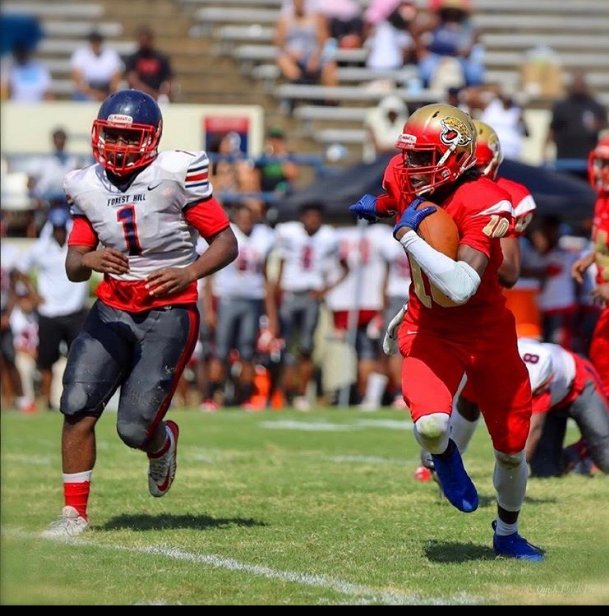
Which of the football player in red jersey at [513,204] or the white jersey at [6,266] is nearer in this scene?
the football player in red jersey at [513,204]

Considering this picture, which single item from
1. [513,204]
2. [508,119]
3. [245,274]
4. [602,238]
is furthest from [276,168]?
[513,204]

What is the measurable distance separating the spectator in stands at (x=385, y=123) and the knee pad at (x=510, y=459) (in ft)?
35.0

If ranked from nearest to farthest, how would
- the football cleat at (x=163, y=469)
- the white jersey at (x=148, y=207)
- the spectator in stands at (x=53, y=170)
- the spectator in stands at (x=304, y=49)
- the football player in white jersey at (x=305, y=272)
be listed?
1. the white jersey at (x=148, y=207)
2. the football cleat at (x=163, y=469)
3. the football player in white jersey at (x=305, y=272)
4. the spectator in stands at (x=53, y=170)
5. the spectator in stands at (x=304, y=49)

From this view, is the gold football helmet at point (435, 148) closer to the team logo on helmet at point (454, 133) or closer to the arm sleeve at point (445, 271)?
the team logo on helmet at point (454, 133)

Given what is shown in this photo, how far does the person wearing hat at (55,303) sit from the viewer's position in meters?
13.0

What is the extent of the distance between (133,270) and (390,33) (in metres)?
12.7

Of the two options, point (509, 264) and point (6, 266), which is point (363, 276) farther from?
point (509, 264)

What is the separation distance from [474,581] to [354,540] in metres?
1.02

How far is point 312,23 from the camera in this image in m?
18.2

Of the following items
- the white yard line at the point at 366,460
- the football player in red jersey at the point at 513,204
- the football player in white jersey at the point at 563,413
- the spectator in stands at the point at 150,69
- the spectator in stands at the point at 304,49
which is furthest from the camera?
the spectator in stands at the point at 304,49

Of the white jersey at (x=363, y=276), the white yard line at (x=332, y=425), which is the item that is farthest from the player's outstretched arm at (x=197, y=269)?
the white jersey at (x=363, y=276)

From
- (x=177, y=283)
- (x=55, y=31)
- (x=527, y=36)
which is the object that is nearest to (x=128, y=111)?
(x=177, y=283)

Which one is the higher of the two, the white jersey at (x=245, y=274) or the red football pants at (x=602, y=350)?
the red football pants at (x=602, y=350)

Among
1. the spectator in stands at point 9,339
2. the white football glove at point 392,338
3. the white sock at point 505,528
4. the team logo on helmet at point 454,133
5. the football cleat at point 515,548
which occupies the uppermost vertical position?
the team logo on helmet at point 454,133
